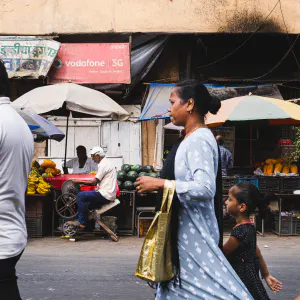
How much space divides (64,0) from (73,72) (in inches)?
76.7

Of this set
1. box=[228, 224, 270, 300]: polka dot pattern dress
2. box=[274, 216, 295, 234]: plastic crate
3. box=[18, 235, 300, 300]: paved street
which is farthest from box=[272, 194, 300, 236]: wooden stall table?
box=[228, 224, 270, 300]: polka dot pattern dress

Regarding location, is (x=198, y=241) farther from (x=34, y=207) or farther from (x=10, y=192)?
(x=34, y=207)

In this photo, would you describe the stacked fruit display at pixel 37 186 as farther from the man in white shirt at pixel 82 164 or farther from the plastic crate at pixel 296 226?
the plastic crate at pixel 296 226

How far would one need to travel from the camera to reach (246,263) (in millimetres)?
3873

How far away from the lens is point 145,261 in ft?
10.1

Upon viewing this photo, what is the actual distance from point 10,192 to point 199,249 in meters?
1.08

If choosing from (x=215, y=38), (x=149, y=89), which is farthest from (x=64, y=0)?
(x=215, y=38)

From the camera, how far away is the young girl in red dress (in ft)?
12.6

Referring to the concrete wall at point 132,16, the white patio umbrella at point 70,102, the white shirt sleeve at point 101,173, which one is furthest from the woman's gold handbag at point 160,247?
the concrete wall at point 132,16

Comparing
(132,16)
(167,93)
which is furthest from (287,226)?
(132,16)

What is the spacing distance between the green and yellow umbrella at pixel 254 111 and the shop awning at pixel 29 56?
17.3 feet

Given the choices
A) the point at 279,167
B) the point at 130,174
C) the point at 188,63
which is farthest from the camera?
the point at 188,63

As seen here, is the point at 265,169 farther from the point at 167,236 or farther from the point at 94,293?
the point at 167,236

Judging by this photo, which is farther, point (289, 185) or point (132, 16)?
point (132, 16)
